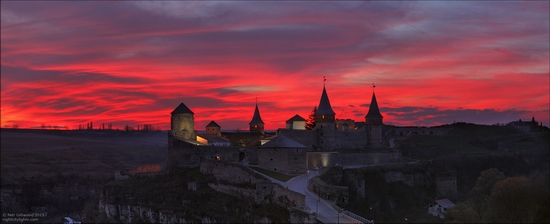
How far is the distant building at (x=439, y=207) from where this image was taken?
63884 millimetres

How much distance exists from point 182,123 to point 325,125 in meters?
16.9

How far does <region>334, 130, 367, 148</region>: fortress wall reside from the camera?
76.4m

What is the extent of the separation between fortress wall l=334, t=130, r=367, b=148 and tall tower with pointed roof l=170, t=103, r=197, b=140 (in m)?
17.1

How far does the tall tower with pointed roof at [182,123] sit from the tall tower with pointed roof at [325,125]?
14.9 m

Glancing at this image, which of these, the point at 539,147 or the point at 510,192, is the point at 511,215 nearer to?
the point at 510,192

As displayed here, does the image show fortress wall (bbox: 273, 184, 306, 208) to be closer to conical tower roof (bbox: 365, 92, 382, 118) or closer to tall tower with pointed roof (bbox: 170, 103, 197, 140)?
tall tower with pointed roof (bbox: 170, 103, 197, 140)

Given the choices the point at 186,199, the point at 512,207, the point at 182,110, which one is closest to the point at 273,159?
the point at 186,199

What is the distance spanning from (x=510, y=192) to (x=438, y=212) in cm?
1614

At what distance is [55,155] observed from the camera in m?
191

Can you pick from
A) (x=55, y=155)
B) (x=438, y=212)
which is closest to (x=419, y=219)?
(x=438, y=212)

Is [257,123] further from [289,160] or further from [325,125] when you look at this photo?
[289,160]

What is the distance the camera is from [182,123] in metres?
77.3

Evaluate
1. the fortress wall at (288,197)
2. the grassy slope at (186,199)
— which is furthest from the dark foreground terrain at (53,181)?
the fortress wall at (288,197)

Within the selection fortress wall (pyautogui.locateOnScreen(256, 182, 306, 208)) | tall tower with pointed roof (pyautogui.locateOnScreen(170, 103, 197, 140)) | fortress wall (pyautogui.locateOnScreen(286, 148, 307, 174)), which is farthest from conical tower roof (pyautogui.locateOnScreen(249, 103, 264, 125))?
fortress wall (pyautogui.locateOnScreen(256, 182, 306, 208))
